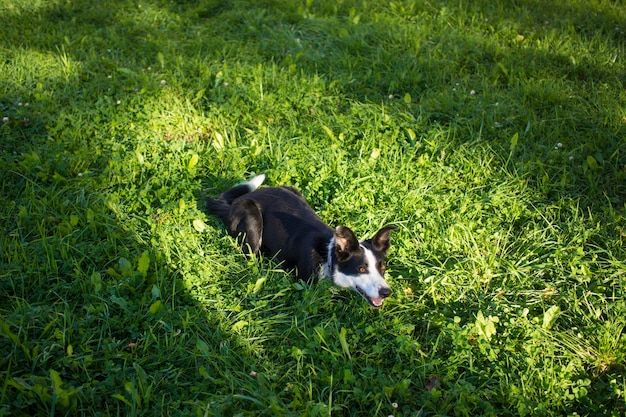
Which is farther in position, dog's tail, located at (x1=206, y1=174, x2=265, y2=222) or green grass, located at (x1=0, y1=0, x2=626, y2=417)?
dog's tail, located at (x1=206, y1=174, x2=265, y2=222)

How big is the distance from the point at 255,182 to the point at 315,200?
0.48m

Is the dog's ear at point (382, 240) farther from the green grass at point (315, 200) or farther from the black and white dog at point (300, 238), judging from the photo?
the green grass at point (315, 200)

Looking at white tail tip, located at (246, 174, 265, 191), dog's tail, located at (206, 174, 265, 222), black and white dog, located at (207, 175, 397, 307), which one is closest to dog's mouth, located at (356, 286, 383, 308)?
black and white dog, located at (207, 175, 397, 307)

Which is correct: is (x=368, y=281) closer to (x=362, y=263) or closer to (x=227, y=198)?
(x=362, y=263)

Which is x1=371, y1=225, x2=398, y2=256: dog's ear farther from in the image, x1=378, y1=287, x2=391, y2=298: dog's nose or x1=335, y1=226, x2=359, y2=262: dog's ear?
x1=378, y1=287, x2=391, y2=298: dog's nose

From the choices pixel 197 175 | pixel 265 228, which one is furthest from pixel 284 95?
pixel 265 228

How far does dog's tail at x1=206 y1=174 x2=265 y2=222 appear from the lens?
13.5 ft

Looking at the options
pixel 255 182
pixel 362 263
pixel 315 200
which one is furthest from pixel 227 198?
pixel 362 263

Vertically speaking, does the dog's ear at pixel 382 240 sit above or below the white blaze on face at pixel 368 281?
above

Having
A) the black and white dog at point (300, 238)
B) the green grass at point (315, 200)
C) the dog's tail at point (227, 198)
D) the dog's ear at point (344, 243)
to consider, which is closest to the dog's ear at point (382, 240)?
the black and white dog at point (300, 238)

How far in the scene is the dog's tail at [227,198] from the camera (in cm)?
412

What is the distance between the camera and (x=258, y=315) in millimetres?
3291

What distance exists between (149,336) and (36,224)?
130 cm

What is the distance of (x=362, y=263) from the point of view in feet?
11.5
